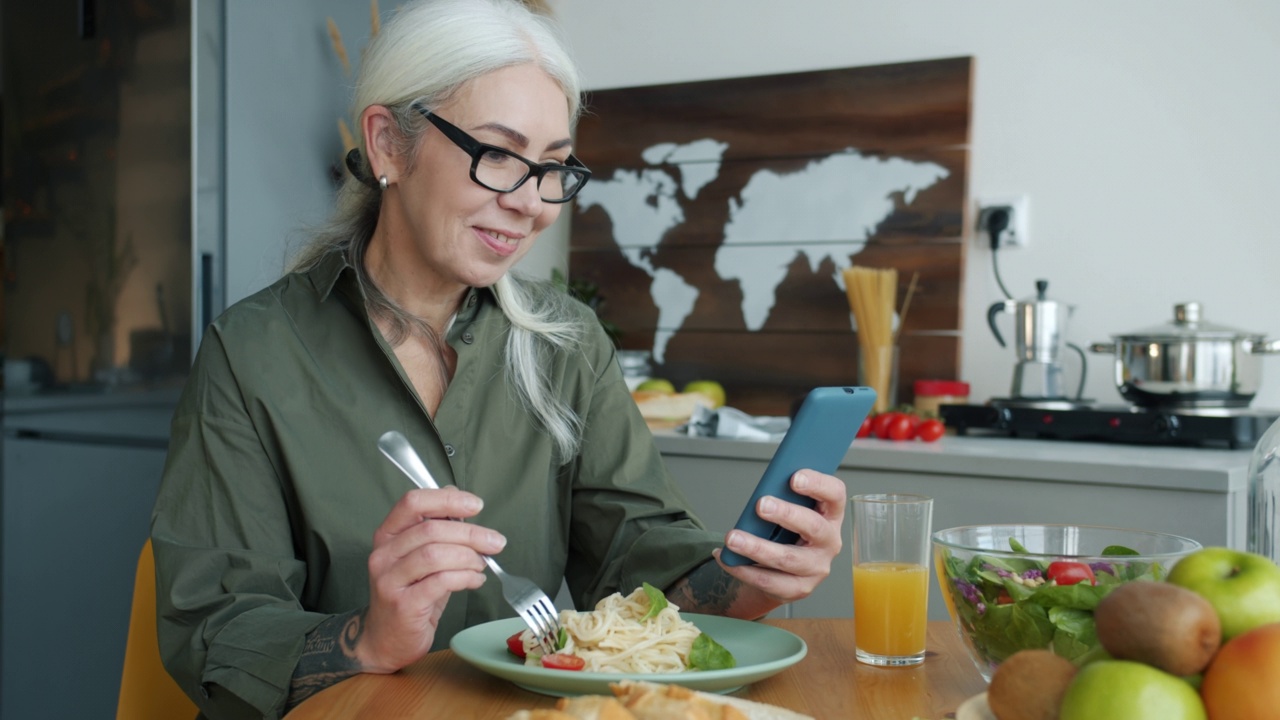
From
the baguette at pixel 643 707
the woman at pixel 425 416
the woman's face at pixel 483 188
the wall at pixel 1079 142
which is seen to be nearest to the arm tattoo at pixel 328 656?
the woman at pixel 425 416

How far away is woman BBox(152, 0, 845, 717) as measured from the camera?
1033 mm

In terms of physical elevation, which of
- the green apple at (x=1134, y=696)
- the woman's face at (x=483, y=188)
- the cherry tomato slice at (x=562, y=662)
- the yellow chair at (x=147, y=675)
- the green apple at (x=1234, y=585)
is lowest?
the yellow chair at (x=147, y=675)

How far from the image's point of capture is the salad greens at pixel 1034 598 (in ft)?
2.43

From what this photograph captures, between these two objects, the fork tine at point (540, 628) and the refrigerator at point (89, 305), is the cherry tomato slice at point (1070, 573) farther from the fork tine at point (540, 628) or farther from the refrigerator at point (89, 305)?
the refrigerator at point (89, 305)

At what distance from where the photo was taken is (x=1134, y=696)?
515mm

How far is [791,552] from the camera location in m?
1.00

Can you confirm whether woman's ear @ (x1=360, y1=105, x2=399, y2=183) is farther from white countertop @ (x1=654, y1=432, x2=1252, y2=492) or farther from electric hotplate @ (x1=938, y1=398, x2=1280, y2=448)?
electric hotplate @ (x1=938, y1=398, x2=1280, y2=448)

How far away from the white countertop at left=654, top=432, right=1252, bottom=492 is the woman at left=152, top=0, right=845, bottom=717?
77 centimetres

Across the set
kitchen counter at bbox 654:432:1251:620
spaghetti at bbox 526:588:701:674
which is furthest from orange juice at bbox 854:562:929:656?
kitchen counter at bbox 654:432:1251:620

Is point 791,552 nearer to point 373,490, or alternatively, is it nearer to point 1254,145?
point 373,490

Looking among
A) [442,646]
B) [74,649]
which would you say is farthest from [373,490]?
[74,649]

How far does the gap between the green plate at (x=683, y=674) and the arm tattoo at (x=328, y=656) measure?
0.09 metres

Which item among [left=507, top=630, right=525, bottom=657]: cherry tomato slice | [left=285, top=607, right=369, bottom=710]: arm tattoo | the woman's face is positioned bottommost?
[left=285, top=607, right=369, bottom=710]: arm tattoo

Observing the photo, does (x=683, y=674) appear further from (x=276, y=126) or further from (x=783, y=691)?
(x=276, y=126)
